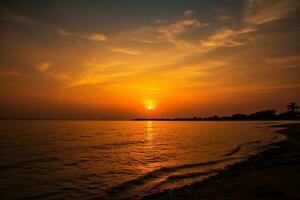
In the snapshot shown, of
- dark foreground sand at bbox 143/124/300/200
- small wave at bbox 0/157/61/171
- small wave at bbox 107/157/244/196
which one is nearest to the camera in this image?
dark foreground sand at bbox 143/124/300/200

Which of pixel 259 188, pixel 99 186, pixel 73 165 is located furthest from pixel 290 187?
pixel 73 165

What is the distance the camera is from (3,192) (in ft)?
35.7

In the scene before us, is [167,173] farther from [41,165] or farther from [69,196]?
[41,165]

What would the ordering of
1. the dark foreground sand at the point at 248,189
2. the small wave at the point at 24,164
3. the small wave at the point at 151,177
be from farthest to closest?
the small wave at the point at 24,164 < the small wave at the point at 151,177 < the dark foreground sand at the point at 248,189

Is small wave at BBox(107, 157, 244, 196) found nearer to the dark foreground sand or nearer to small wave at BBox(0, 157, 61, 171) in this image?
the dark foreground sand

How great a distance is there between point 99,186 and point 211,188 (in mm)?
6220

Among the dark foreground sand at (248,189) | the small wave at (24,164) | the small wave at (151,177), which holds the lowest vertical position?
the small wave at (151,177)

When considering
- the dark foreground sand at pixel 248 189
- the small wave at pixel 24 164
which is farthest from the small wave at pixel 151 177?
the small wave at pixel 24 164

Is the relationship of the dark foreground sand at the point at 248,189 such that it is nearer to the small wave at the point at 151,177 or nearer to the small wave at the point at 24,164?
the small wave at the point at 151,177

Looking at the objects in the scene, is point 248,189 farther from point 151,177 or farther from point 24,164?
point 24,164

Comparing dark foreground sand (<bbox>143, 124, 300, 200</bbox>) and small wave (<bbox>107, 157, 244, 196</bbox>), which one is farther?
small wave (<bbox>107, 157, 244, 196</bbox>)

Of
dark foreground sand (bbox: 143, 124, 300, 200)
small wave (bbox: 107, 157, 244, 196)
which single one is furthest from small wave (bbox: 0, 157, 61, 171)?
dark foreground sand (bbox: 143, 124, 300, 200)

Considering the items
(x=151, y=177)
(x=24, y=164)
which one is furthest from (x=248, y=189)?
(x=24, y=164)

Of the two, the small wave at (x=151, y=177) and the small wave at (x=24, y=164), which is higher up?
→ the small wave at (x=24, y=164)
